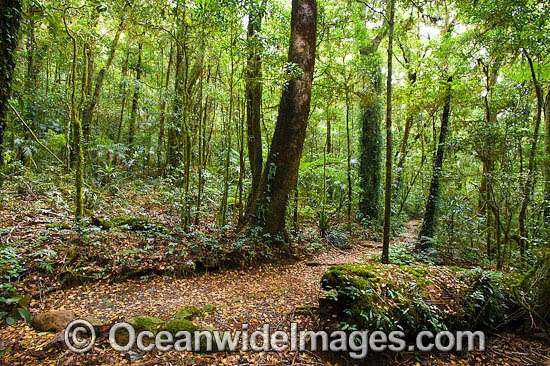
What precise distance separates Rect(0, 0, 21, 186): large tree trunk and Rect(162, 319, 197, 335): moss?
2.82 m

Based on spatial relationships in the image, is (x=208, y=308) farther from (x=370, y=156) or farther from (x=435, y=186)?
(x=370, y=156)

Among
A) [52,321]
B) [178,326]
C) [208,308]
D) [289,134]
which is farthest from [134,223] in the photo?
[289,134]

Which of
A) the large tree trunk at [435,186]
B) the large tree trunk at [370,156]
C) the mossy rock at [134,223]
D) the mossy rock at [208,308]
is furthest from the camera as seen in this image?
the large tree trunk at [370,156]

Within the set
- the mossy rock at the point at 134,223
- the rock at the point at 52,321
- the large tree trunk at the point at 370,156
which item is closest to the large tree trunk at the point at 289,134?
the mossy rock at the point at 134,223

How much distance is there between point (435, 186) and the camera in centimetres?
845

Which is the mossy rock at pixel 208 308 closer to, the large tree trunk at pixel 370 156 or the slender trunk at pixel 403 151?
the large tree trunk at pixel 370 156

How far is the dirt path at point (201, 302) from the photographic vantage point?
269 cm

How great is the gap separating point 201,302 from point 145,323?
1.04 meters

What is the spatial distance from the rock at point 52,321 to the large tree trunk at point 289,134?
148 inches

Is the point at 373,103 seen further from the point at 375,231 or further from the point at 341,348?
the point at 341,348

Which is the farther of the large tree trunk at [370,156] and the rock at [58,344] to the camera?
the large tree trunk at [370,156]

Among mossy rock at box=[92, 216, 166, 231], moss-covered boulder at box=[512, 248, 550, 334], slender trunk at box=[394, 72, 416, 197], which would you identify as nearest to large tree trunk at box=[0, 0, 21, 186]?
mossy rock at box=[92, 216, 166, 231]

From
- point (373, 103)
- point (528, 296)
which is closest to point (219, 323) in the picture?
point (528, 296)

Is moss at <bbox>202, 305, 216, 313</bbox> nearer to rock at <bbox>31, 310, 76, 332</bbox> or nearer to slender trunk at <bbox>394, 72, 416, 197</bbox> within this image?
rock at <bbox>31, 310, 76, 332</bbox>
